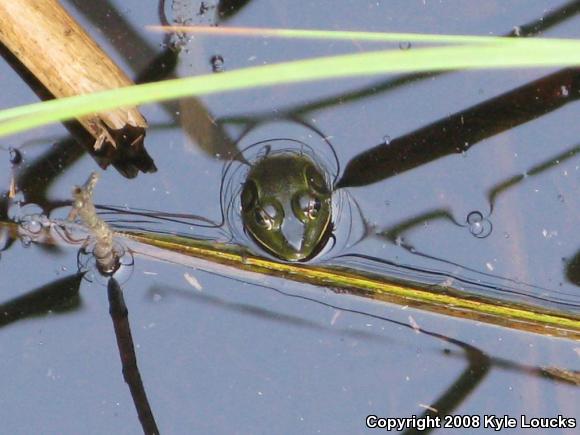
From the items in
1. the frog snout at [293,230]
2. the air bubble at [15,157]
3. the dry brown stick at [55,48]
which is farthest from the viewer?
the air bubble at [15,157]

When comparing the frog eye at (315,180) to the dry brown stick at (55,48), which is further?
the frog eye at (315,180)

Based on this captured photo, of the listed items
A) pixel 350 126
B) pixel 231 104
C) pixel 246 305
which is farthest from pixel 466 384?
pixel 231 104

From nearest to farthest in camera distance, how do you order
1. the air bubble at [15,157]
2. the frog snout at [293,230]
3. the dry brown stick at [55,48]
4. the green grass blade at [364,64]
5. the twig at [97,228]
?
the green grass blade at [364,64] → the twig at [97,228] → the dry brown stick at [55,48] → the frog snout at [293,230] → the air bubble at [15,157]

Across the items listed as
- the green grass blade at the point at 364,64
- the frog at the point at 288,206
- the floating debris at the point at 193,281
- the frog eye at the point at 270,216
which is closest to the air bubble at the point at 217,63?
the frog at the point at 288,206

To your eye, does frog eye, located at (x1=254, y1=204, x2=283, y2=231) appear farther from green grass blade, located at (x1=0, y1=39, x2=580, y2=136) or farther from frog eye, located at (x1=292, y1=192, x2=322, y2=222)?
green grass blade, located at (x1=0, y1=39, x2=580, y2=136)

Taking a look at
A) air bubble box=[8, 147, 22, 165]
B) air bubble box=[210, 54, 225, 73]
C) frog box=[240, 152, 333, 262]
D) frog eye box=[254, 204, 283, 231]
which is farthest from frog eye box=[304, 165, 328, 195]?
air bubble box=[8, 147, 22, 165]

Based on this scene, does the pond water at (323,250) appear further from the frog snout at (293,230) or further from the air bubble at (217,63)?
the frog snout at (293,230)

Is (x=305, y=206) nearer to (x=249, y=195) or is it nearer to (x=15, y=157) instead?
(x=249, y=195)
